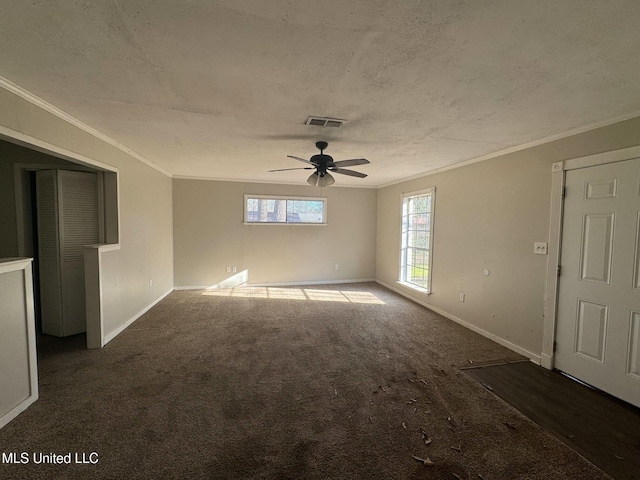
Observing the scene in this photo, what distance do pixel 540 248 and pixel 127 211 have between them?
16.6 feet

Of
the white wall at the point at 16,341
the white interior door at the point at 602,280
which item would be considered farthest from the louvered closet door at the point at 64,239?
the white interior door at the point at 602,280

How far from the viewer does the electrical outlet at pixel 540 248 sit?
2.93 meters

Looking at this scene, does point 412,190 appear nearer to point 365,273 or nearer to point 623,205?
point 365,273

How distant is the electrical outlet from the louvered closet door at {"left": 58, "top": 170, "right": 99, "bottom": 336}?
523 centimetres

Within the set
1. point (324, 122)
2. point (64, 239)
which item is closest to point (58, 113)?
point (64, 239)

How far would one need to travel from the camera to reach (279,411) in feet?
6.97

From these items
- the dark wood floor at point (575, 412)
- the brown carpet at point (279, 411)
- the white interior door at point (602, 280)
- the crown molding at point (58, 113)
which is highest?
the crown molding at point (58, 113)

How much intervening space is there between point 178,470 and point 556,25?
10.1ft

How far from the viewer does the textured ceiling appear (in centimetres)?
125

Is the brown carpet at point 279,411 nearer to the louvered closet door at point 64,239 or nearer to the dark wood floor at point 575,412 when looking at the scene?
the dark wood floor at point 575,412

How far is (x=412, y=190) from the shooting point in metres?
5.32

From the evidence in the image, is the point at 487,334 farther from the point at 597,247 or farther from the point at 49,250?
the point at 49,250

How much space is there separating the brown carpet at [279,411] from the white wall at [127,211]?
2.12ft

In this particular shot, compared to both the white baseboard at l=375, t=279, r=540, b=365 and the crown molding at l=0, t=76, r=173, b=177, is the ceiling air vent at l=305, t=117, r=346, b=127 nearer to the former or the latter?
the crown molding at l=0, t=76, r=173, b=177
